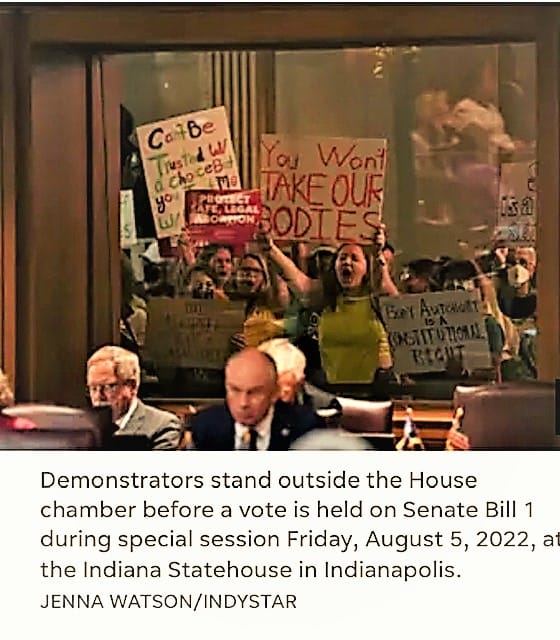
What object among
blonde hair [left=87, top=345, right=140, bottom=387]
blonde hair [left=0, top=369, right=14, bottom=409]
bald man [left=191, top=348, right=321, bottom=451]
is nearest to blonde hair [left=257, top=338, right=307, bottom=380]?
bald man [left=191, top=348, right=321, bottom=451]

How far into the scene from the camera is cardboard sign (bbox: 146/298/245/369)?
129 centimetres

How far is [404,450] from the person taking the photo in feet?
4.15

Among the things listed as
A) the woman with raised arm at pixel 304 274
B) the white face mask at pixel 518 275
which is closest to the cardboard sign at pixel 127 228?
the woman with raised arm at pixel 304 274

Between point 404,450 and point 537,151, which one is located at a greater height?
point 537,151

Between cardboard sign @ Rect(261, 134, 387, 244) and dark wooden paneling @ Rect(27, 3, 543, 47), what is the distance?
3.5 inches

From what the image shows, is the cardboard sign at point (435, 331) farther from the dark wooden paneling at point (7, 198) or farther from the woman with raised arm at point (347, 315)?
the dark wooden paneling at point (7, 198)

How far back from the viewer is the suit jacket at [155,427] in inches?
50.1

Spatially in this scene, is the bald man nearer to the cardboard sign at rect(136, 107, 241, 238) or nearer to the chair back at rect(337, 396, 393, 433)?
the chair back at rect(337, 396, 393, 433)
